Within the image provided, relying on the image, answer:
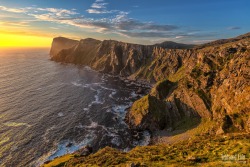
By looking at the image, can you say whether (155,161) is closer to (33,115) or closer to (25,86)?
(33,115)

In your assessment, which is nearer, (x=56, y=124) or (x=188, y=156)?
(x=188, y=156)

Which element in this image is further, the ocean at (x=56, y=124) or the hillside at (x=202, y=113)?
the ocean at (x=56, y=124)

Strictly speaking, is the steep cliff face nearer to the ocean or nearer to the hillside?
the hillside

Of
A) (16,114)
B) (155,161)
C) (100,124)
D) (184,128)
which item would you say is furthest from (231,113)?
(16,114)

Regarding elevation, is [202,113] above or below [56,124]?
above

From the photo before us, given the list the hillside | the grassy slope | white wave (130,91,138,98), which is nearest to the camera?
the grassy slope

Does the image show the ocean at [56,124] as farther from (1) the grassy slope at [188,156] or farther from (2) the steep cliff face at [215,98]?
(1) the grassy slope at [188,156]

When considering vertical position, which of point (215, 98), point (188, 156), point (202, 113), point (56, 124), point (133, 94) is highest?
point (215, 98)

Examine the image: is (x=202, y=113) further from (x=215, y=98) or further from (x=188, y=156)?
(x=188, y=156)

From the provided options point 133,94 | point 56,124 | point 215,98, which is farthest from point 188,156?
point 133,94

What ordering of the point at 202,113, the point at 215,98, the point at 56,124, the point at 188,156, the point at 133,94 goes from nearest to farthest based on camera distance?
1. the point at 188,156
2. the point at 215,98
3. the point at 202,113
4. the point at 56,124
5. the point at 133,94

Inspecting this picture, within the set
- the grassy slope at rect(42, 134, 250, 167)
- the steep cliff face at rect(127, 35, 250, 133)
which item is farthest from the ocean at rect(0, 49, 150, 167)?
the grassy slope at rect(42, 134, 250, 167)

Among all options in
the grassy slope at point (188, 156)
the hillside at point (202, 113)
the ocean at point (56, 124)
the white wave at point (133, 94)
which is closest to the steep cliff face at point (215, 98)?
the hillside at point (202, 113)

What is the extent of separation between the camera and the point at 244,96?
9244cm
